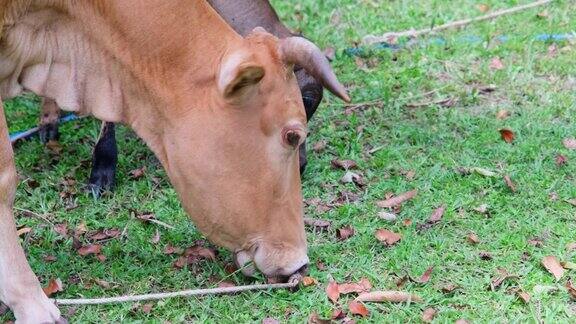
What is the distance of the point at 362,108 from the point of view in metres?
7.06

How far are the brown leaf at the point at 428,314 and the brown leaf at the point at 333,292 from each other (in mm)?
417

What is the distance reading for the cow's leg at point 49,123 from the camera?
22.0 ft

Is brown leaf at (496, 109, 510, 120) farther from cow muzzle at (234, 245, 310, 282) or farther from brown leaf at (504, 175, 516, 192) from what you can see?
cow muzzle at (234, 245, 310, 282)

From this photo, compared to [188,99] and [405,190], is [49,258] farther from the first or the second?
[405,190]

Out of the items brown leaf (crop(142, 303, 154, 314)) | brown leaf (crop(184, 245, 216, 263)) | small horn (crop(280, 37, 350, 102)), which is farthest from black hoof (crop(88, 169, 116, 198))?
small horn (crop(280, 37, 350, 102))

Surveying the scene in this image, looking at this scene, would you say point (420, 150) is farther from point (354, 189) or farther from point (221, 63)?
point (221, 63)

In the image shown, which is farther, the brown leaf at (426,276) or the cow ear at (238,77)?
the brown leaf at (426,276)

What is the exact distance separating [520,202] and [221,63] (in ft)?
7.05

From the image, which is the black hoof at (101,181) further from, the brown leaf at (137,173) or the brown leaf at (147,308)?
the brown leaf at (147,308)

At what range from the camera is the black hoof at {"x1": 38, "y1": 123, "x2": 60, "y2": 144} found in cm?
670

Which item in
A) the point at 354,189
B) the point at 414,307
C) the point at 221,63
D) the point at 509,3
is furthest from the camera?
the point at 509,3

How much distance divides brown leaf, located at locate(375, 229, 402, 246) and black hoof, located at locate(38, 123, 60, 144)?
2585 millimetres

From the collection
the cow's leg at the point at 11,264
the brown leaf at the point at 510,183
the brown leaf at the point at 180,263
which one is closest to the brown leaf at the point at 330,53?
the brown leaf at the point at 510,183

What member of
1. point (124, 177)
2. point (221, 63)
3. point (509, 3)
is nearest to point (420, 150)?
point (124, 177)
